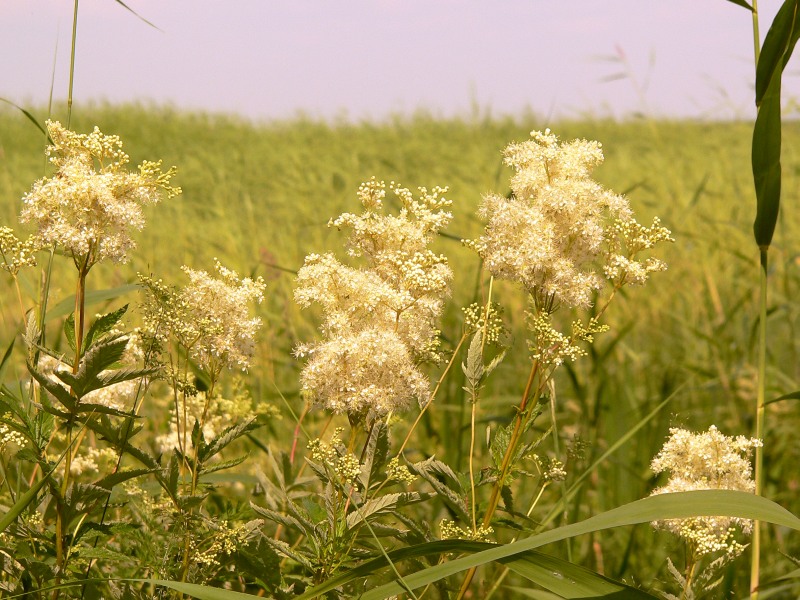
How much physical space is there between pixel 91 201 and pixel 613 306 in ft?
20.0

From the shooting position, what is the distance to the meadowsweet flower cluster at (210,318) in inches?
80.6

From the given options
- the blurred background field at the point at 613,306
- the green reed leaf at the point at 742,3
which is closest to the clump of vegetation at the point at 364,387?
the green reed leaf at the point at 742,3

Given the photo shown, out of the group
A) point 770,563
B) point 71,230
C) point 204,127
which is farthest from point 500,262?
point 204,127

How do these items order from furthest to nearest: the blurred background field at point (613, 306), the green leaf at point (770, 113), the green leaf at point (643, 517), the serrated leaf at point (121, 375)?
the blurred background field at point (613, 306)
the green leaf at point (770, 113)
the serrated leaf at point (121, 375)
the green leaf at point (643, 517)

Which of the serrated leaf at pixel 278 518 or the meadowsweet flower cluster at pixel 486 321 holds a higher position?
the meadowsweet flower cluster at pixel 486 321

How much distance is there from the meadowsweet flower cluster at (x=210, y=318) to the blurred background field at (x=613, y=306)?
0.54 ft

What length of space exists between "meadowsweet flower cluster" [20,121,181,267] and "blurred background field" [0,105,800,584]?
0.30m

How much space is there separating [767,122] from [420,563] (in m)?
1.32

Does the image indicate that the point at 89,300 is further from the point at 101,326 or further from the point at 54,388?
the point at 54,388

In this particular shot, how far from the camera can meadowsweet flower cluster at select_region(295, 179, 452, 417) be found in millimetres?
1870

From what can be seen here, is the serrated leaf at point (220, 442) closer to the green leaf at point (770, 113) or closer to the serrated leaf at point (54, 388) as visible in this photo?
the serrated leaf at point (54, 388)

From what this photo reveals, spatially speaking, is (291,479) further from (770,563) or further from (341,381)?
(770,563)

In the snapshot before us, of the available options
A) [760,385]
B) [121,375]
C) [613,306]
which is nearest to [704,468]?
[760,385]

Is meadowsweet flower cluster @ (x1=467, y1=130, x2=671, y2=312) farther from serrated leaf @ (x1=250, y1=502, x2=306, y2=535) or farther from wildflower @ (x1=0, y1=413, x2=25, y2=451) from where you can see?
wildflower @ (x1=0, y1=413, x2=25, y2=451)
